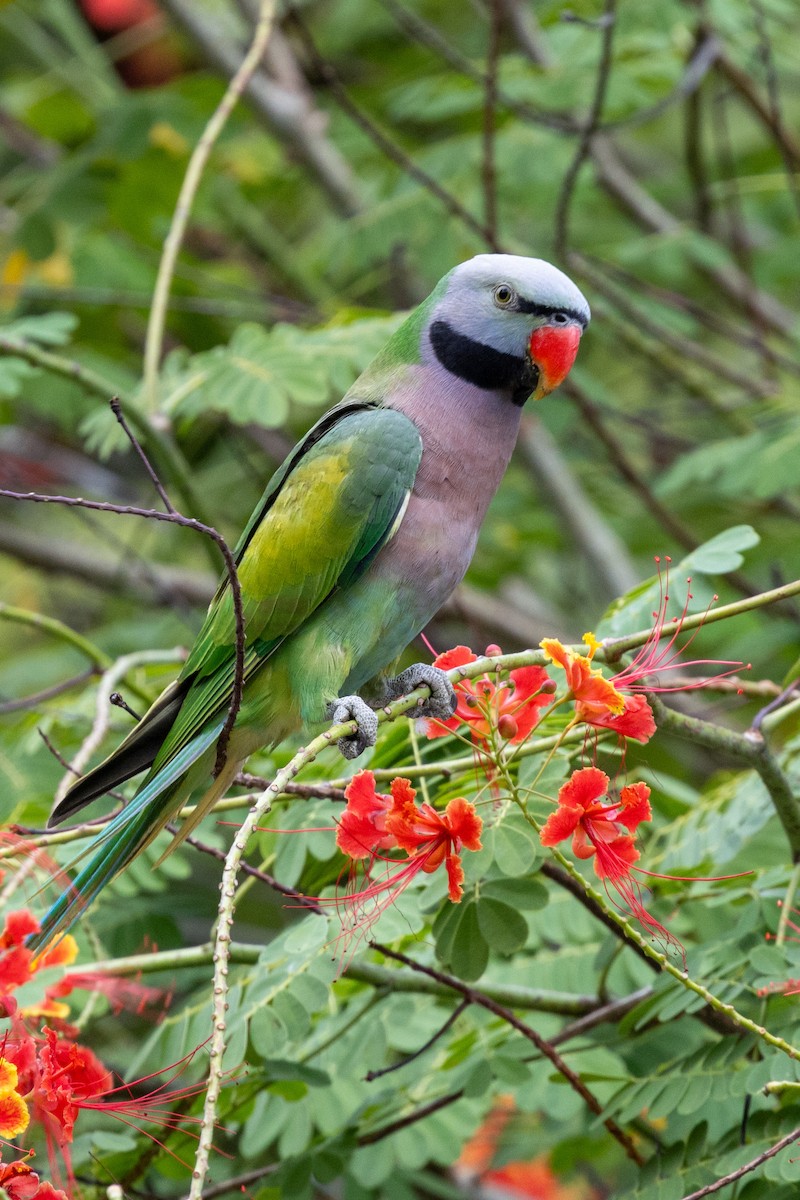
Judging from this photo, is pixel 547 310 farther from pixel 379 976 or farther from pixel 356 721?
pixel 379 976

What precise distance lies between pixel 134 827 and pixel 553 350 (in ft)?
4.43

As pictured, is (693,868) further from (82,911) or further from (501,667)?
(82,911)

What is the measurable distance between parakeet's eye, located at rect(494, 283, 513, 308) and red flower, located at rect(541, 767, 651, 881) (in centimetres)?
133

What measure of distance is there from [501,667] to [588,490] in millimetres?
3699

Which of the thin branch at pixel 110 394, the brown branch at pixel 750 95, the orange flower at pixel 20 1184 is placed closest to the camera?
the orange flower at pixel 20 1184

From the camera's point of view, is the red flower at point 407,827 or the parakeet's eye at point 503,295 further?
the parakeet's eye at point 503,295

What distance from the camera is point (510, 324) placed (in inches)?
114

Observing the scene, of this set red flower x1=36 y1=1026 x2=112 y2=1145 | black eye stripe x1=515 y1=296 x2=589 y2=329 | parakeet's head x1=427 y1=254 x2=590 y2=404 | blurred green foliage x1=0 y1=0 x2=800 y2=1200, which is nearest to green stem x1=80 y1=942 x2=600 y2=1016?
blurred green foliage x1=0 y1=0 x2=800 y2=1200

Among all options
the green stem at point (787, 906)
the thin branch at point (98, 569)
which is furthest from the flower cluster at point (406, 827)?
the thin branch at point (98, 569)

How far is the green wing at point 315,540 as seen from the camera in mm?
2824

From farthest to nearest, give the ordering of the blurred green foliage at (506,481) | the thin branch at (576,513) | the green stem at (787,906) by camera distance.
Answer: the thin branch at (576,513), the blurred green foliage at (506,481), the green stem at (787,906)

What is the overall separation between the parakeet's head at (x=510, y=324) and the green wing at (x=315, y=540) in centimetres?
22

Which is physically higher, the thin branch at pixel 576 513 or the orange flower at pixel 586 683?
the orange flower at pixel 586 683

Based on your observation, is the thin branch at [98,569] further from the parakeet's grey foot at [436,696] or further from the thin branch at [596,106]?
the parakeet's grey foot at [436,696]
